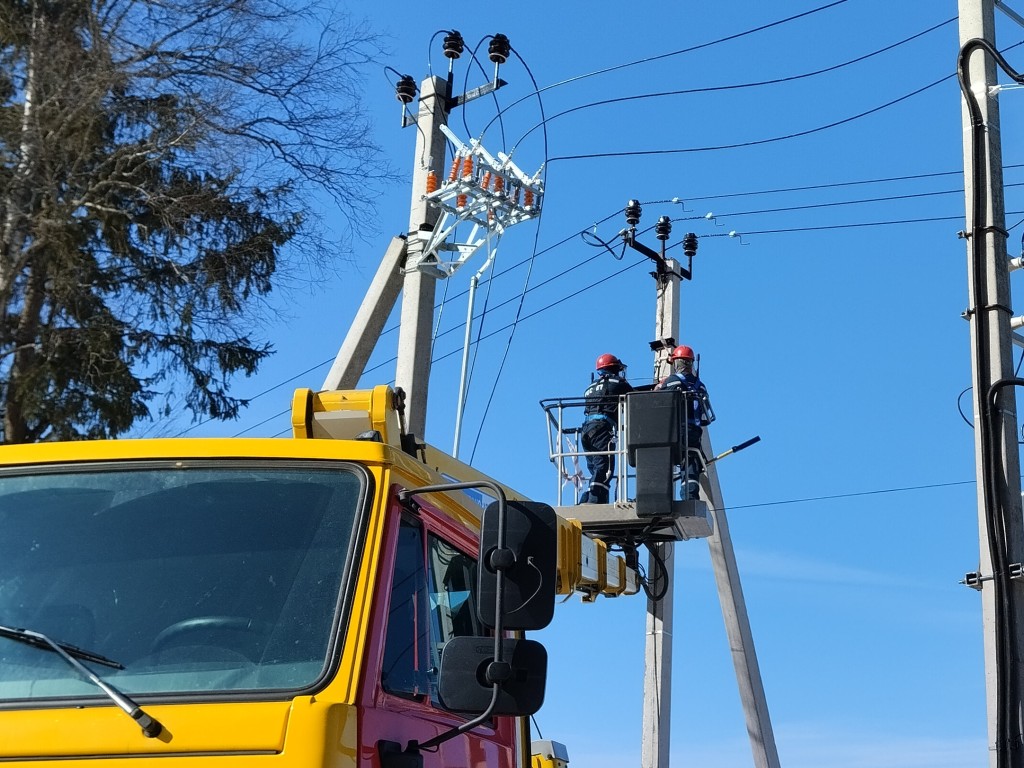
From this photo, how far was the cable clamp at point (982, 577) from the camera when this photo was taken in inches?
310

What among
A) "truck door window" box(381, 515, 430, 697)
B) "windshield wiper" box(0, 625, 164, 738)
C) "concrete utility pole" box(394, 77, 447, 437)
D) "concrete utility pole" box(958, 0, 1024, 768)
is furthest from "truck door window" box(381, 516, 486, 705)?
"concrete utility pole" box(394, 77, 447, 437)

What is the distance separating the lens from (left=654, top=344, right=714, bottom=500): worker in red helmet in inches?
468

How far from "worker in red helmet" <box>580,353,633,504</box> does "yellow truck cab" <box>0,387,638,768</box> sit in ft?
26.6

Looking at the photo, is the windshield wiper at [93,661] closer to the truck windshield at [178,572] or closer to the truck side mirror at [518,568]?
the truck windshield at [178,572]

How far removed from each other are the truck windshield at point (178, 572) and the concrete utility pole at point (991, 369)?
5.36 meters

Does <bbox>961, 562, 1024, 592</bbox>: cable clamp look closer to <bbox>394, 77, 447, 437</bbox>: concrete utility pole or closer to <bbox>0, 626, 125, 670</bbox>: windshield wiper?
<bbox>394, 77, 447, 437</bbox>: concrete utility pole

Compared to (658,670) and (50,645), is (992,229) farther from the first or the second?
(50,645)

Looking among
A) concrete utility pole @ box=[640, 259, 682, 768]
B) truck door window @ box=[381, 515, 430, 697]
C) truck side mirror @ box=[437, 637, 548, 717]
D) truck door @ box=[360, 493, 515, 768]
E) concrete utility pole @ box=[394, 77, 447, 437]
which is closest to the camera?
truck side mirror @ box=[437, 637, 548, 717]

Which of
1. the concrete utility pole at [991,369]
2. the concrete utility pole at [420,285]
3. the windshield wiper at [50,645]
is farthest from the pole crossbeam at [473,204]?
the windshield wiper at [50,645]

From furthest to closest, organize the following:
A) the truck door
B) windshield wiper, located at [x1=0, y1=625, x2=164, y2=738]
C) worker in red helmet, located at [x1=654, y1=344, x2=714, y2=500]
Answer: worker in red helmet, located at [x1=654, y1=344, x2=714, y2=500] → the truck door → windshield wiper, located at [x1=0, y1=625, x2=164, y2=738]

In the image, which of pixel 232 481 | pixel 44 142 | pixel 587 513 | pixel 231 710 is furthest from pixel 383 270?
pixel 231 710

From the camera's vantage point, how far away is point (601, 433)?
12.4m

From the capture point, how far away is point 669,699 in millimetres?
12898

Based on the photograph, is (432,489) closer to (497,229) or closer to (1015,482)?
(1015,482)
